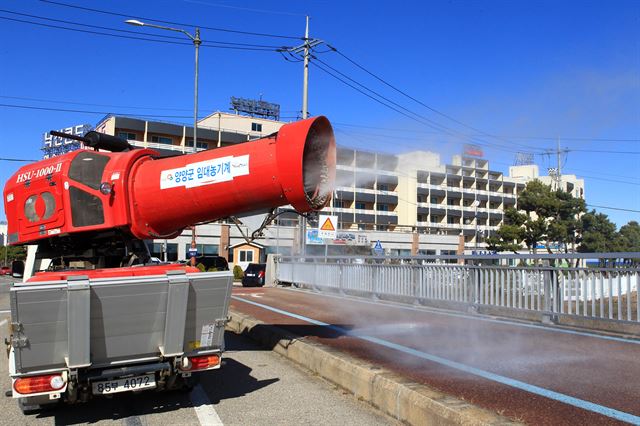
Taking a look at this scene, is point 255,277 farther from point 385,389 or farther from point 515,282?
point 385,389

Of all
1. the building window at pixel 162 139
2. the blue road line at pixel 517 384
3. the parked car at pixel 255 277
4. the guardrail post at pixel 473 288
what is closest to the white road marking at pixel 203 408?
the blue road line at pixel 517 384

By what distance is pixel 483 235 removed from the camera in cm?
9362

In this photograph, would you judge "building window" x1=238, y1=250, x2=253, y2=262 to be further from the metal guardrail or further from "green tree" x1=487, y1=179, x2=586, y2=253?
the metal guardrail

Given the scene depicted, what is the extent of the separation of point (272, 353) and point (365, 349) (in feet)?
5.53

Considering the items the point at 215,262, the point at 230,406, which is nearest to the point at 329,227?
the point at 215,262

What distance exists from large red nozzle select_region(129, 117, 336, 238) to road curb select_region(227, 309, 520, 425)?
1.93 meters

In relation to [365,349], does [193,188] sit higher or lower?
higher

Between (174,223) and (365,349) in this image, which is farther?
(365,349)

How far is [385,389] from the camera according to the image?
5.22 m

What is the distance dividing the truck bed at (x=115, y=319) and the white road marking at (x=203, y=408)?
66 cm

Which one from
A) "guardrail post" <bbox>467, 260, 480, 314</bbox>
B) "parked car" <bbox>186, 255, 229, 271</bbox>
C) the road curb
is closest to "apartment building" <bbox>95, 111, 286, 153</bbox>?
"parked car" <bbox>186, 255, 229, 271</bbox>

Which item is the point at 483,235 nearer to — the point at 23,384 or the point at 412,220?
the point at 412,220

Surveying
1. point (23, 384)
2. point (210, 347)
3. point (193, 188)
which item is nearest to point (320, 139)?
point (193, 188)

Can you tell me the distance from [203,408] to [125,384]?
953 millimetres
